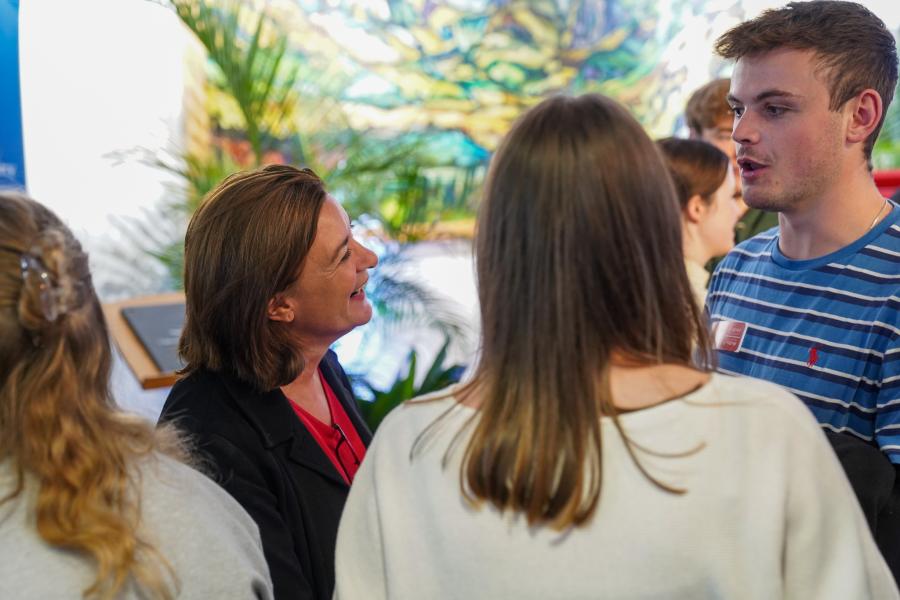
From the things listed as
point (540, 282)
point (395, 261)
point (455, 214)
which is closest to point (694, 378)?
point (540, 282)

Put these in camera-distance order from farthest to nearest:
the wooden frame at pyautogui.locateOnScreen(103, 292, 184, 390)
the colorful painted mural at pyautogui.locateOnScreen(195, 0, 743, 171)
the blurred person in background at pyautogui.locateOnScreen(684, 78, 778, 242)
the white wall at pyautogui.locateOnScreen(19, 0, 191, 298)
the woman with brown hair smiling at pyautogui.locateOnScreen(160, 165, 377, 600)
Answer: the colorful painted mural at pyautogui.locateOnScreen(195, 0, 743, 171)
the white wall at pyautogui.locateOnScreen(19, 0, 191, 298)
the blurred person in background at pyautogui.locateOnScreen(684, 78, 778, 242)
the wooden frame at pyautogui.locateOnScreen(103, 292, 184, 390)
the woman with brown hair smiling at pyautogui.locateOnScreen(160, 165, 377, 600)

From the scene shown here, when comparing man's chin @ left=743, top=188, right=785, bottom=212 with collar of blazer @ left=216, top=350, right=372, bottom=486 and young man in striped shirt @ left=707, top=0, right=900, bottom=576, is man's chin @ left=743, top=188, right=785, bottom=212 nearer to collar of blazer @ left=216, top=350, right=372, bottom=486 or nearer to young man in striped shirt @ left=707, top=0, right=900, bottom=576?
young man in striped shirt @ left=707, top=0, right=900, bottom=576

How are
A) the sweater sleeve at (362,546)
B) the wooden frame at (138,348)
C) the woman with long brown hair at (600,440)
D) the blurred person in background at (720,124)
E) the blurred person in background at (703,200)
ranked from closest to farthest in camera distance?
the woman with long brown hair at (600,440)
the sweater sleeve at (362,546)
the blurred person in background at (703,200)
the wooden frame at (138,348)
the blurred person in background at (720,124)

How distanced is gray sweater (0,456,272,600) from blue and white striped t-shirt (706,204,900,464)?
2.99ft

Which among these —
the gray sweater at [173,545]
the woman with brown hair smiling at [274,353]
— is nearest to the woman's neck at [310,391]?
the woman with brown hair smiling at [274,353]

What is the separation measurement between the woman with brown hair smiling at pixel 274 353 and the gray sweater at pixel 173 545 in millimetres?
441

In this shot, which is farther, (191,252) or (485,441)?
(191,252)

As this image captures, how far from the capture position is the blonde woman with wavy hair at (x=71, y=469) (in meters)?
1.13

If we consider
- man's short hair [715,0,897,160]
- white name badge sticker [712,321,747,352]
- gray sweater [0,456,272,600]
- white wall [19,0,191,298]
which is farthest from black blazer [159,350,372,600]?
white wall [19,0,191,298]

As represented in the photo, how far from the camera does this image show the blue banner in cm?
332

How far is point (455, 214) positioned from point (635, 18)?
2064 millimetres

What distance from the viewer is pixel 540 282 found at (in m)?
1.12

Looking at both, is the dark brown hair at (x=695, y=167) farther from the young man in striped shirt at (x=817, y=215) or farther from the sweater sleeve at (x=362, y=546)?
the sweater sleeve at (x=362, y=546)

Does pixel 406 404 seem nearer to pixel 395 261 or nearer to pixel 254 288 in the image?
pixel 254 288
